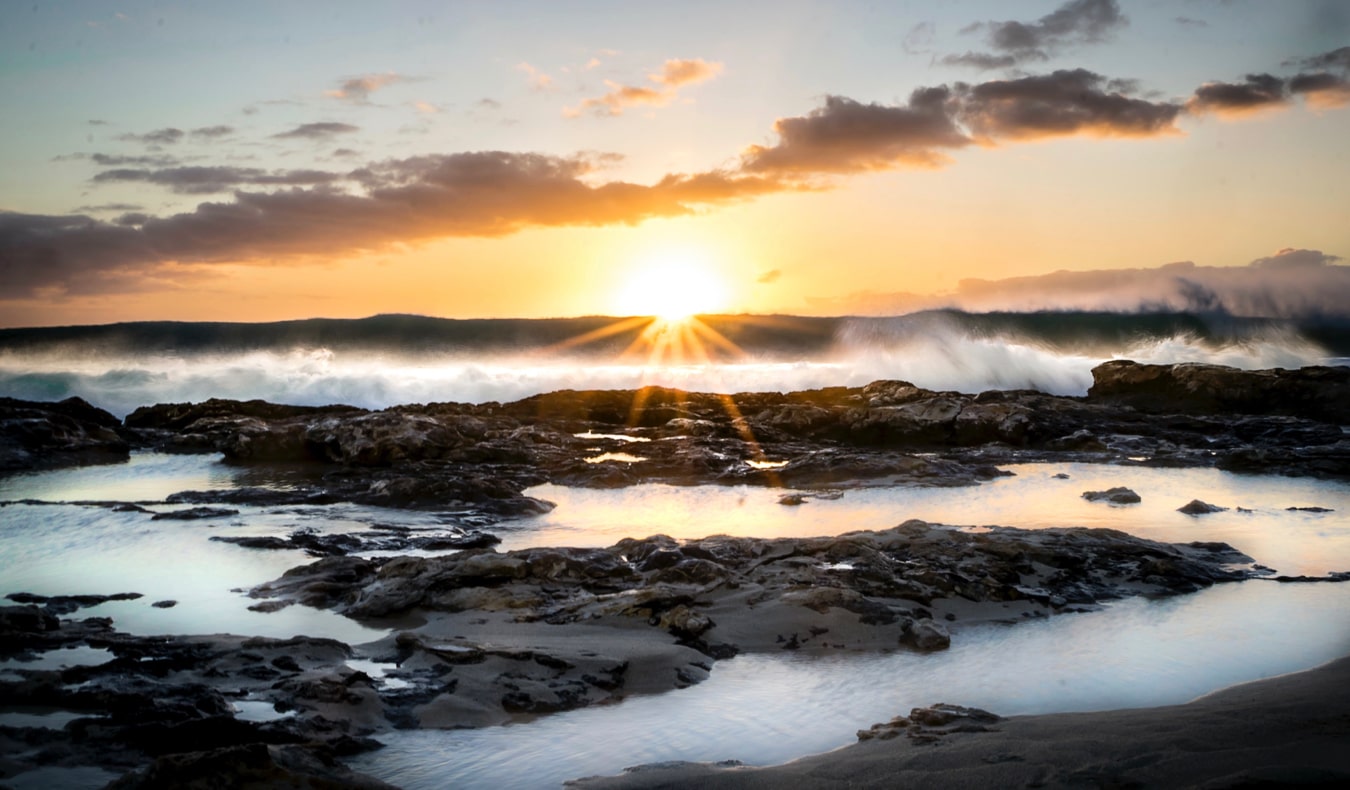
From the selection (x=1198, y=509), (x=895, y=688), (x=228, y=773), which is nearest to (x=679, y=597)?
(x=895, y=688)

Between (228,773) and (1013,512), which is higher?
(228,773)

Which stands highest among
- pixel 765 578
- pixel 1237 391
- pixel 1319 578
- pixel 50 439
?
pixel 1237 391

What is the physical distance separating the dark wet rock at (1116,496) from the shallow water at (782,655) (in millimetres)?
184

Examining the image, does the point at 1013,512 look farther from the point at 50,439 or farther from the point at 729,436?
the point at 50,439

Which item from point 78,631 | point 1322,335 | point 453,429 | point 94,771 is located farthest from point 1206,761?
point 1322,335

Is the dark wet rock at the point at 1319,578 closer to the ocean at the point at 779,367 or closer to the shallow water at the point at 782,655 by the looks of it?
the shallow water at the point at 782,655

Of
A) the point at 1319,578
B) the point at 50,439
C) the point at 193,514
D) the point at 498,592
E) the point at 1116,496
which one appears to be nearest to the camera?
the point at 498,592

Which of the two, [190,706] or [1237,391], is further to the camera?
[1237,391]

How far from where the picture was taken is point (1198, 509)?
399 inches

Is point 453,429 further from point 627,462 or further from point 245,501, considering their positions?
point 245,501

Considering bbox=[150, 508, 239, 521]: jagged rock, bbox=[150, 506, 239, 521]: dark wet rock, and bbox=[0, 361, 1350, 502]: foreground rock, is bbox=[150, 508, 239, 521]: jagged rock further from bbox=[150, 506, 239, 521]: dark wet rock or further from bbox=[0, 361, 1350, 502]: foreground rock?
bbox=[0, 361, 1350, 502]: foreground rock

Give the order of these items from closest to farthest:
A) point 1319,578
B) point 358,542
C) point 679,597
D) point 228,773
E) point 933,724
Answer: point 228,773
point 933,724
point 679,597
point 1319,578
point 358,542

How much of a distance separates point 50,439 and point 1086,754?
54.3 feet

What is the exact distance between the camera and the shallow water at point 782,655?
4.24m
